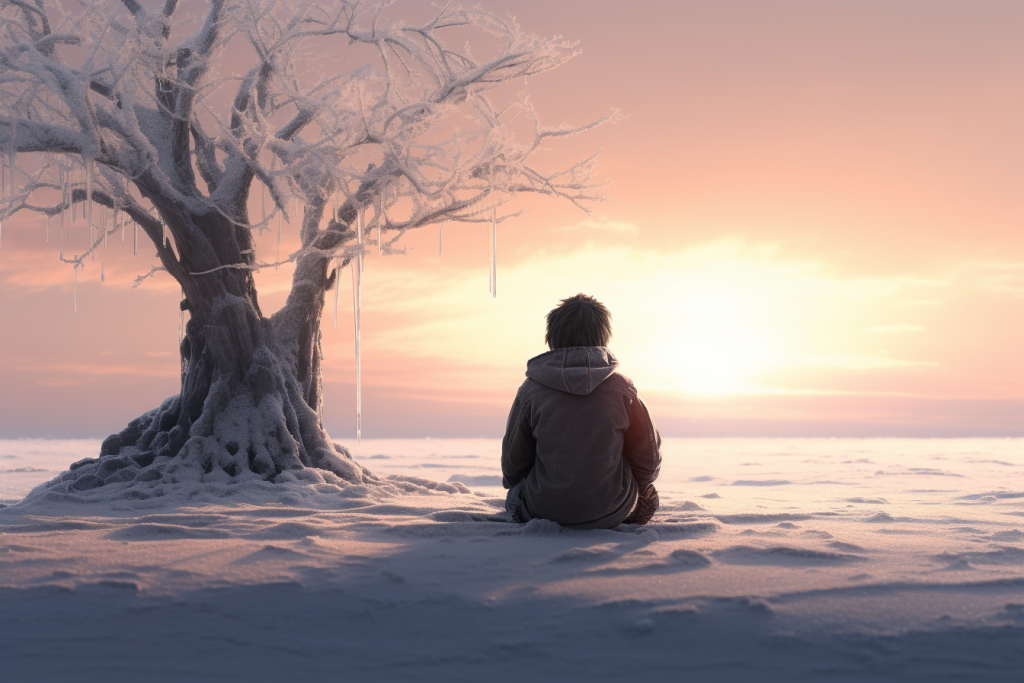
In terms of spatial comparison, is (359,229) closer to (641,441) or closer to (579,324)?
(579,324)

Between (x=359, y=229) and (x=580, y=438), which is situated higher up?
(x=359, y=229)

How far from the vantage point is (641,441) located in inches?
172

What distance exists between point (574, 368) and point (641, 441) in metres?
0.64

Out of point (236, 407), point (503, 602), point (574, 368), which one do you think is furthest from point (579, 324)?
point (236, 407)

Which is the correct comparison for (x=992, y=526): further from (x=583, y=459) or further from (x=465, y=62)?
(x=465, y=62)

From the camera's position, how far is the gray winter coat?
13.9 feet

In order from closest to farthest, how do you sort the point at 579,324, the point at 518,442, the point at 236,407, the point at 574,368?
the point at 574,368 < the point at 579,324 < the point at 518,442 < the point at 236,407

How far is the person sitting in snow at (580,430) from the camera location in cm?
424

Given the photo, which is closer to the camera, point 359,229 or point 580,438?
point 580,438

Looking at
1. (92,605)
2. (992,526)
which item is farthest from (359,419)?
(992,526)

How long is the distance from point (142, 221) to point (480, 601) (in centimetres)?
821

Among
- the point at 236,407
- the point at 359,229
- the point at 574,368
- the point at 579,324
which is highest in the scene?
the point at 359,229

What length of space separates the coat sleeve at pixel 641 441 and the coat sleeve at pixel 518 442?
599 millimetres

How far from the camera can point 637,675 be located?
2.35 metres
